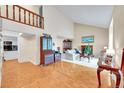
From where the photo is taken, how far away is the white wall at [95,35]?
997cm

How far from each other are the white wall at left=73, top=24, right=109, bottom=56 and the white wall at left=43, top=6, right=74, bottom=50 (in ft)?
2.86

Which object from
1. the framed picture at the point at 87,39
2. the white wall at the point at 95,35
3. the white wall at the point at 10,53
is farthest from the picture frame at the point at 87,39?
the white wall at the point at 10,53

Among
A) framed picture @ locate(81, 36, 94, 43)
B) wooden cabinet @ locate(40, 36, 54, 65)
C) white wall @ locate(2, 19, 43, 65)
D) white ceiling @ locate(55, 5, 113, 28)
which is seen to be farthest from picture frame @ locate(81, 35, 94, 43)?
white wall @ locate(2, 19, 43, 65)

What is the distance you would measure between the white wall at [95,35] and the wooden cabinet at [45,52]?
5.02 m

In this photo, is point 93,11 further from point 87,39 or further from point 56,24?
point 87,39

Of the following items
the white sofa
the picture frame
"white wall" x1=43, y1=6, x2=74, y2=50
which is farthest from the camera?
the picture frame

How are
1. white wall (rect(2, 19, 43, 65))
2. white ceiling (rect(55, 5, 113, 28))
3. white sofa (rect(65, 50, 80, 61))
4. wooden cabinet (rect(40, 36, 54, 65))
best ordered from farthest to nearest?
1. white sofa (rect(65, 50, 80, 61))
2. wooden cabinet (rect(40, 36, 54, 65))
3. white ceiling (rect(55, 5, 113, 28))
4. white wall (rect(2, 19, 43, 65))

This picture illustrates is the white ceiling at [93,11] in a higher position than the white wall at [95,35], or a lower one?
higher

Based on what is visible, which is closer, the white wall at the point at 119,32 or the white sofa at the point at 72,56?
the white wall at the point at 119,32

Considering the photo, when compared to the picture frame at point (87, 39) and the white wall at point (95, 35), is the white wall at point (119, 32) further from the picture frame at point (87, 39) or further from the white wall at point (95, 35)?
the picture frame at point (87, 39)

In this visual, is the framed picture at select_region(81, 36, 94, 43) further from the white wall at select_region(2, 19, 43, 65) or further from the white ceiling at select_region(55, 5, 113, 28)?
the white wall at select_region(2, 19, 43, 65)

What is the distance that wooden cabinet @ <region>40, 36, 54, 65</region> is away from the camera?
6.35 metres

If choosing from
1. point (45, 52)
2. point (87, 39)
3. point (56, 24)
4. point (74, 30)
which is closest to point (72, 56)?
point (45, 52)
